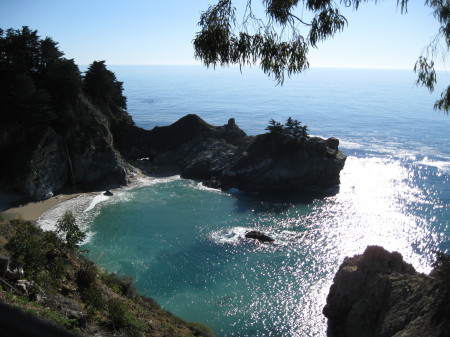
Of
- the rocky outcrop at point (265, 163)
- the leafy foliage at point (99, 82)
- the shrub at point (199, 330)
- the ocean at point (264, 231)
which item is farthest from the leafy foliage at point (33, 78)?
the shrub at point (199, 330)

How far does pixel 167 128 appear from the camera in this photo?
77.2m

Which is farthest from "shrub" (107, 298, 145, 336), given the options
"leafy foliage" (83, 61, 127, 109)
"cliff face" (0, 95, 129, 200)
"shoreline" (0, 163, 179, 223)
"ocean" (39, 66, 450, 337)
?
"leafy foliage" (83, 61, 127, 109)

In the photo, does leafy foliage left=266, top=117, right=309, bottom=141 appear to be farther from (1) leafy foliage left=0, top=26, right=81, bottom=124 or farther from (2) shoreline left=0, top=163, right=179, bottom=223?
(1) leafy foliage left=0, top=26, right=81, bottom=124

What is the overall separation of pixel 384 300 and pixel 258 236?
65.2 feet

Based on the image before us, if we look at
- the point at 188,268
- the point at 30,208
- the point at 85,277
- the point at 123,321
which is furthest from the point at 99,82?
the point at 123,321

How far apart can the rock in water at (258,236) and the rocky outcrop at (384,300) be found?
14.0 m

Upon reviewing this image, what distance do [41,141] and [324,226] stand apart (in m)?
39.1

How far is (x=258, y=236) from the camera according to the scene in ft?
143

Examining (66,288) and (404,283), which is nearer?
(66,288)

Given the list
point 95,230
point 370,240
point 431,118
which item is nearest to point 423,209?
point 370,240

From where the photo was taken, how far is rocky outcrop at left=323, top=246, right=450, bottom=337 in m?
19.0

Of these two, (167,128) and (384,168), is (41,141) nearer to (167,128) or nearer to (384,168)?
(167,128)

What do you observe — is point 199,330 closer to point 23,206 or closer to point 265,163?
point 23,206

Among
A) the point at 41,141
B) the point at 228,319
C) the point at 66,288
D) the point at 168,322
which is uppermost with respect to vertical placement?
the point at 41,141
